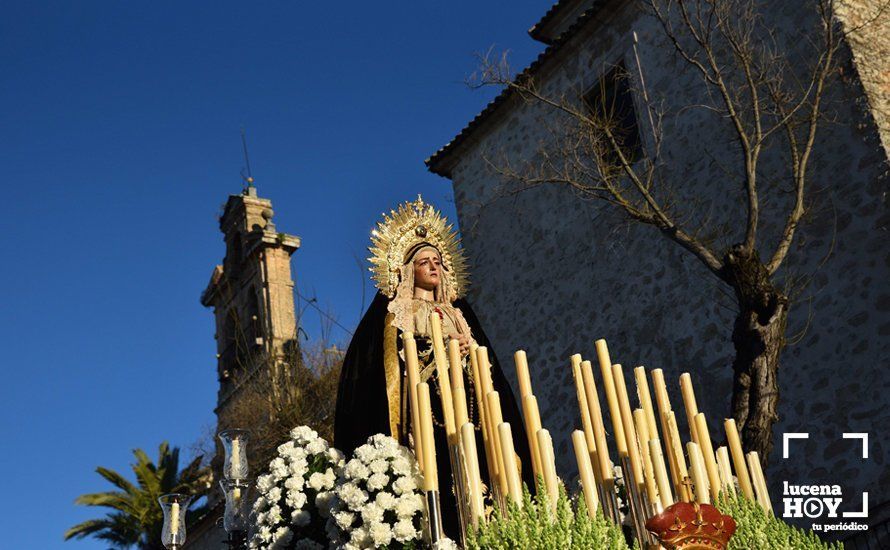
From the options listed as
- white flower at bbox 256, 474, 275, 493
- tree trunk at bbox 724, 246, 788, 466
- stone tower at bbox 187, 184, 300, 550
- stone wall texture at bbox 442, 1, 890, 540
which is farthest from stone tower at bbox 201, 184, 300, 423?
white flower at bbox 256, 474, 275, 493

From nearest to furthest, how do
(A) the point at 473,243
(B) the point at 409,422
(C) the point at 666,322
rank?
(B) the point at 409,422 < (C) the point at 666,322 < (A) the point at 473,243

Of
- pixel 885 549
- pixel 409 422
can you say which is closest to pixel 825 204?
pixel 885 549

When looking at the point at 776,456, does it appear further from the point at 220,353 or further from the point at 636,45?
the point at 220,353

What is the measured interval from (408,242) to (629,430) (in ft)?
7.71

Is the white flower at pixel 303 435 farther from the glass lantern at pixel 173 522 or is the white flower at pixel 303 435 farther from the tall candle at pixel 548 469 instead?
the tall candle at pixel 548 469

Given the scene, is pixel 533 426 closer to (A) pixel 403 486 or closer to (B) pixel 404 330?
(A) pixel 403 486

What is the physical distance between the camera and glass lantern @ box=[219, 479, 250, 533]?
5984 mm

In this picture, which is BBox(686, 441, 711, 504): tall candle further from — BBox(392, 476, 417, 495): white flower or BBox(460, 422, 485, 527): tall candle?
BBox(392, 476, 417, 495): white flower

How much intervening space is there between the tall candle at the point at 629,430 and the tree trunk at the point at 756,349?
2.97 metres

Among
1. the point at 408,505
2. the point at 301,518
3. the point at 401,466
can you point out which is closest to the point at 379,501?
the point at 408,505

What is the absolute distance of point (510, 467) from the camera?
480 centimetres

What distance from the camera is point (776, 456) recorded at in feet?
33.3

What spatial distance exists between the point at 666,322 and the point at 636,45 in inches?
138

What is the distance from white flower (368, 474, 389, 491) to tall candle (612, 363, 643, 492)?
121 centimetres
